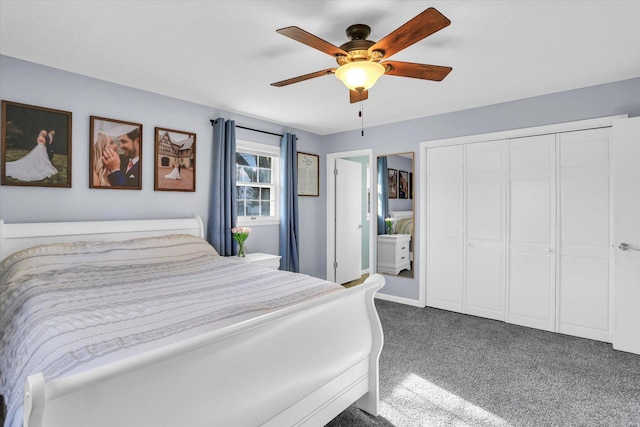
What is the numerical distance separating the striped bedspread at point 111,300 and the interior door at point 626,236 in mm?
2630

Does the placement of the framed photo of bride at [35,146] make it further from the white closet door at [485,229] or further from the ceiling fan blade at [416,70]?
the white closet door at [485,229]

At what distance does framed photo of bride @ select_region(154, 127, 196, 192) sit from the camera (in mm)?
3385

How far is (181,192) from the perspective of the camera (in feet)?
11.7

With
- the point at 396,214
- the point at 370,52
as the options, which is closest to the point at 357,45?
the point at 370,52

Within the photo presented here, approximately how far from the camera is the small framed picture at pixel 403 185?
4.42 meters

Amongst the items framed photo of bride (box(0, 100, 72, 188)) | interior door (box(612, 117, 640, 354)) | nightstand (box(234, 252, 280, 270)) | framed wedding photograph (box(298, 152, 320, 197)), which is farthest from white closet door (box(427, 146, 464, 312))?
framed photo of bride (box(0, 100, 72, 188))

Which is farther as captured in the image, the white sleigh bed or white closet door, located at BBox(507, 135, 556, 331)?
white closet door, located at BBox(507, 135, 556, 331)

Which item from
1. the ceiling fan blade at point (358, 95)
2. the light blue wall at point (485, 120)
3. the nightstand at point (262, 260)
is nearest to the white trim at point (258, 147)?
the light blue wall at point (485, 120)

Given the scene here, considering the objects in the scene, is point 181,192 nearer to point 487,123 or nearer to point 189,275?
point 189,275

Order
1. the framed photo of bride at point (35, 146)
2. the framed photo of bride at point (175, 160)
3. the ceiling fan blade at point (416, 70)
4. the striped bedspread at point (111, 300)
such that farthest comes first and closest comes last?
the framed photo of bride at point (175, 160) < the framed photo of bride at point (35, 146) < the ceiling fan blade at point (416, 70) < the striped bedspread at point (111, 300)

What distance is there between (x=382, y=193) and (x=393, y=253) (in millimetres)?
841

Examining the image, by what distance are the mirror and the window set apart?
1458 millimetres

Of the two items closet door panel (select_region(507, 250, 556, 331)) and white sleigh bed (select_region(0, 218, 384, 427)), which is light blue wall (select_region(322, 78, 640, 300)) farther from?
white sleigh bed (select_region(0, 218, 384, 427))

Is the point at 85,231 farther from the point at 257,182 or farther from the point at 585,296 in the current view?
the point at 585,296
